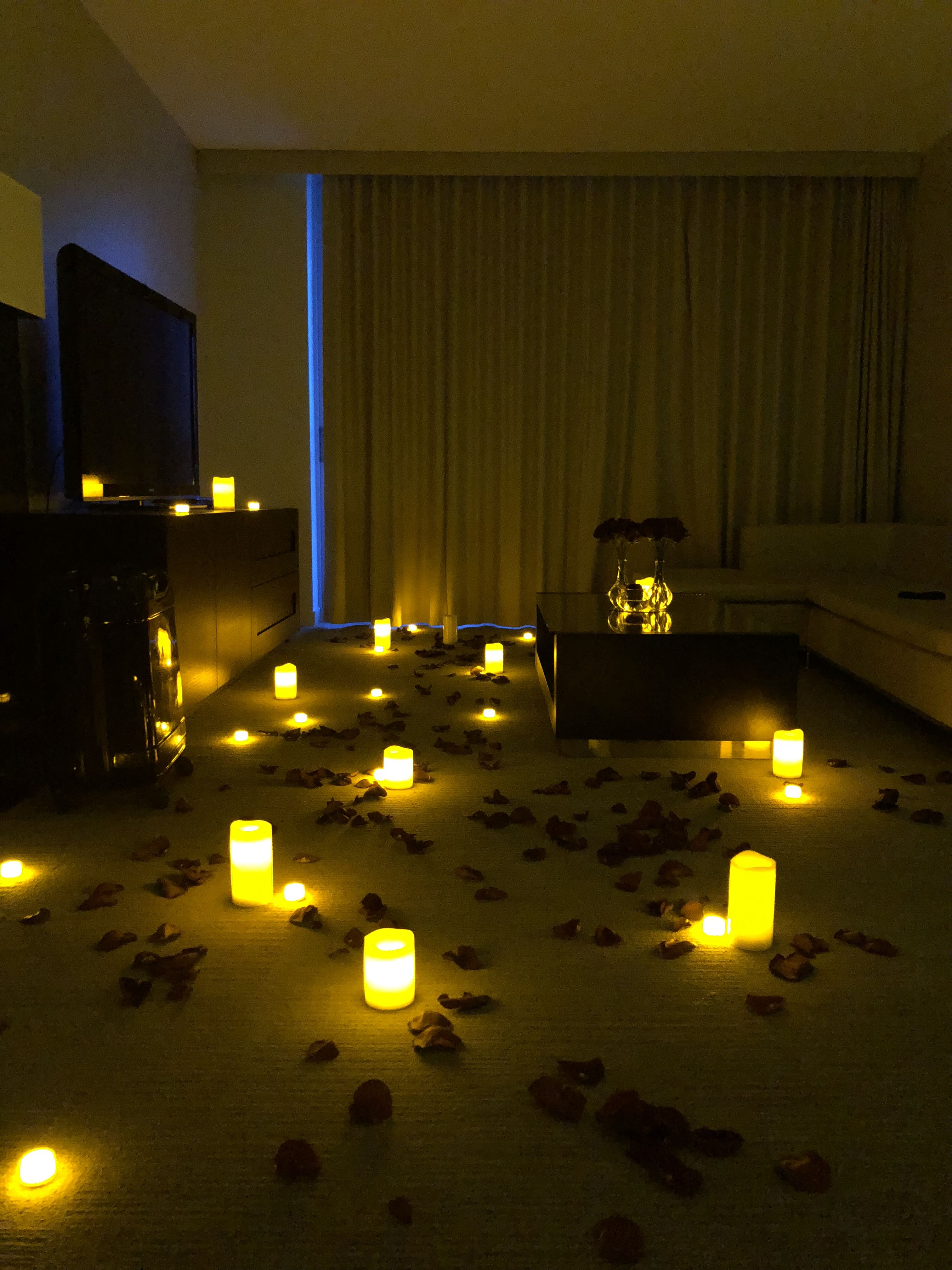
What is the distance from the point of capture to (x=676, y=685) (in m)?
2.80

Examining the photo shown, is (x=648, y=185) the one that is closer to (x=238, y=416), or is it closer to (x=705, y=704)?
(x=238, y=416)

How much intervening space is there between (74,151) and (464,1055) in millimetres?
3525

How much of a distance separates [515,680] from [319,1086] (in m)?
2.77

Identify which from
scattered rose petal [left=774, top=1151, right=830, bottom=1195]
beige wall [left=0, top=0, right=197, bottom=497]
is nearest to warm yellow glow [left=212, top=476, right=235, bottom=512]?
beige wall [left=0, top=0, right=197, bottom=497]

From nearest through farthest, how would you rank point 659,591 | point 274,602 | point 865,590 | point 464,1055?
point 464,1055
point 659,591
point 865,590
point 274,602

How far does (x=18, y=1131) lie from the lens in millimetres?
1178

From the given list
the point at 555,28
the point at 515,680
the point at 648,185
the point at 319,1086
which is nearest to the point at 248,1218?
the point at 319,1086

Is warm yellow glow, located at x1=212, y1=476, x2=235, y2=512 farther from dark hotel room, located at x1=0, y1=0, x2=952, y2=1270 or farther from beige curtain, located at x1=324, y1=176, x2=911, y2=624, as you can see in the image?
beige curtain, located at x1=324, y1=176, x2=911, y2=624

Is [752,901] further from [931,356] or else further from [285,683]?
[931,356]

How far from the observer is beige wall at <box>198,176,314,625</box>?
530cm

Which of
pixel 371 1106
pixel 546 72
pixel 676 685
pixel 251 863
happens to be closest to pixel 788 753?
pixel 676 685

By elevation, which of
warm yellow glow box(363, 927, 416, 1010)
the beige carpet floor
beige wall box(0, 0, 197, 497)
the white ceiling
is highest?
the white ceiling

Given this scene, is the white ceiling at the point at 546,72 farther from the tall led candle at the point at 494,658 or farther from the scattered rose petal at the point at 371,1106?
the scattered rose petal at the point at 371,1106

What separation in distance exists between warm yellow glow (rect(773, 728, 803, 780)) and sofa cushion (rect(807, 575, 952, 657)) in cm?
61
